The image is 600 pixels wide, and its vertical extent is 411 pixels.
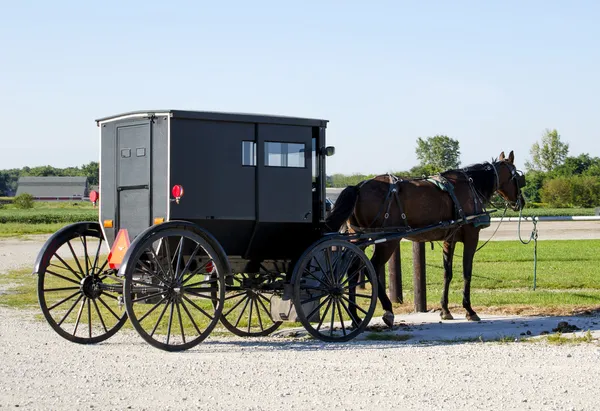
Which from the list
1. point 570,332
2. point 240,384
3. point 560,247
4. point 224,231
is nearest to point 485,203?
point 570,332

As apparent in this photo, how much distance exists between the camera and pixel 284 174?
36.8 feet

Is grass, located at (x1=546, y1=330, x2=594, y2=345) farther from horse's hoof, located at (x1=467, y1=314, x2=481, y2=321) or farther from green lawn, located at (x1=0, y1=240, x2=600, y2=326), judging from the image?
green lawn, located at (x1=0, y1=240, x2=600, y2=326)

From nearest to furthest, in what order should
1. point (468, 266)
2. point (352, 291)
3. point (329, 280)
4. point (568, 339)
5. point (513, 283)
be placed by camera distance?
1. point (568, 339)
2. point (329, 280)
3. point (352, 291)
4. point (468, 266)
5. point (513, 283)

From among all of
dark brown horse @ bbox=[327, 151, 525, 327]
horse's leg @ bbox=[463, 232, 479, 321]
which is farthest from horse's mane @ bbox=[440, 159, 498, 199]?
horse's leg @ bbox=[463, 232, 479, 321]

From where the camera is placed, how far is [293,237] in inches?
457

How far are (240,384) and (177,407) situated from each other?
1.03 metres

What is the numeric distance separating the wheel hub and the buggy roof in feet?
6.48

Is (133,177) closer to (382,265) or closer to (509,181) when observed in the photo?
(382,265)

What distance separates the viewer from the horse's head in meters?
14.9

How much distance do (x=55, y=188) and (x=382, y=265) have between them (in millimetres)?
155135

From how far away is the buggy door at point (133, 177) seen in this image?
10.7 m

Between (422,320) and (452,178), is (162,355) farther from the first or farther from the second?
(452,178)

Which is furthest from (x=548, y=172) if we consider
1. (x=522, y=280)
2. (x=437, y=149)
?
(x=522, y=280)

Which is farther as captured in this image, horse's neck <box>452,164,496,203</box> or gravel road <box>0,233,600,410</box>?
horse's neck <box>452,164,496,203</box>
